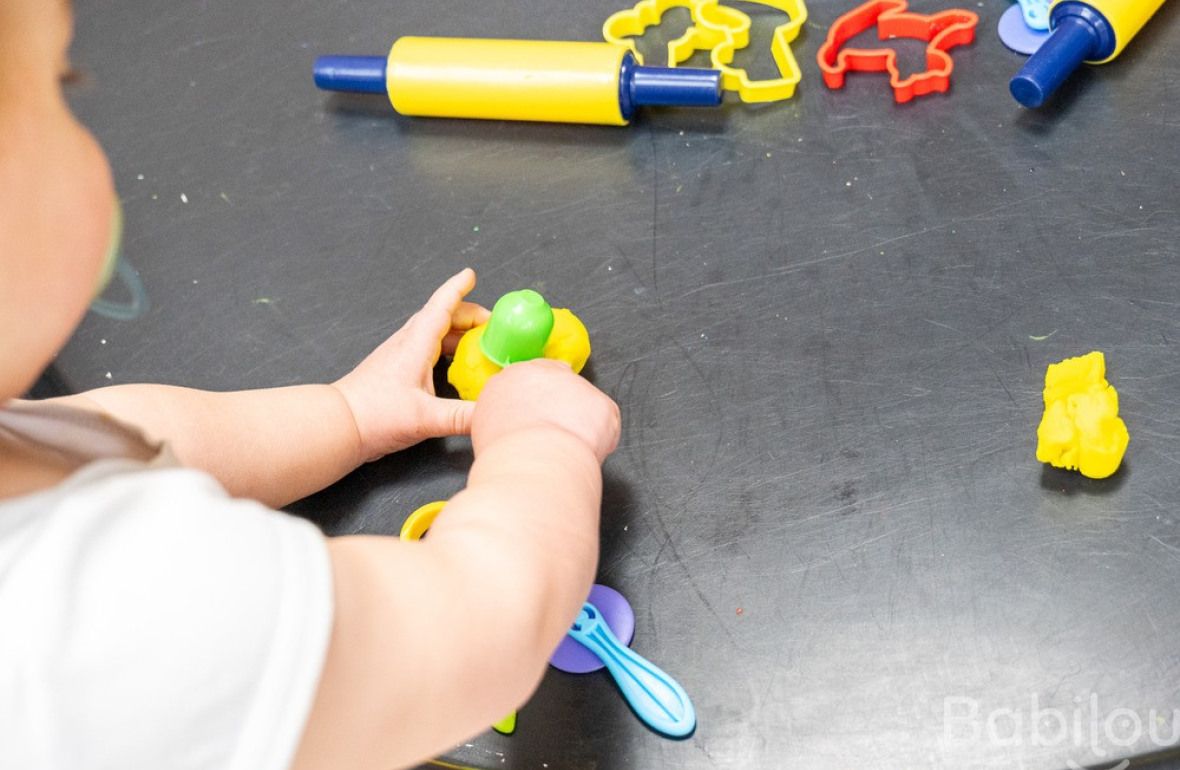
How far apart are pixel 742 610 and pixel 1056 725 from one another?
0.15 m

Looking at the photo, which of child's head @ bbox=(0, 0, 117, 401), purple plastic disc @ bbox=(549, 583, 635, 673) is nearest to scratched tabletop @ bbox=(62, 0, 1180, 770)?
purple plastic disc @ bbox=(549, 583, 635, 673)

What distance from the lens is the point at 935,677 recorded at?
1.81ft

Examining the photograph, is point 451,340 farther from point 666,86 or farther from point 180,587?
point 180,587

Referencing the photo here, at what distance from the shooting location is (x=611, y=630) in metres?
0.58

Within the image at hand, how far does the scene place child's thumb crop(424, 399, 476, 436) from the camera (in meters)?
0.66

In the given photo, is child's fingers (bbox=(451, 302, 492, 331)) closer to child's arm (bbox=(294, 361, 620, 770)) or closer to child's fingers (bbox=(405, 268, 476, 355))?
child's fingers (bbox=(405, 268, 476, 355))

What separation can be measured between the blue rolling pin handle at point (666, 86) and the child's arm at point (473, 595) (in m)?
0.28

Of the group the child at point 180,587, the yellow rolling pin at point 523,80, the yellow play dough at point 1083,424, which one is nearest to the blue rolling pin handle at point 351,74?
the yellow rolling pin at point 523,80

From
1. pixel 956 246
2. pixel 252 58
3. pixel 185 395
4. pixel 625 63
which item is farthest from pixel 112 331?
pixel 956 246

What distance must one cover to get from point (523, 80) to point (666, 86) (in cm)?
10

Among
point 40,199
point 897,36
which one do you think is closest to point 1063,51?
point 897,36

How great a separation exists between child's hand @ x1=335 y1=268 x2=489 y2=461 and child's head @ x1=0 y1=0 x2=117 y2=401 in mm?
245

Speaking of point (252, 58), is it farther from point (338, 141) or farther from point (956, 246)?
point (956, 246)

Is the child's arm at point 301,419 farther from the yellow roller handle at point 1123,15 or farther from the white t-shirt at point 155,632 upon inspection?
the yellow roller handle at point 1123,15
